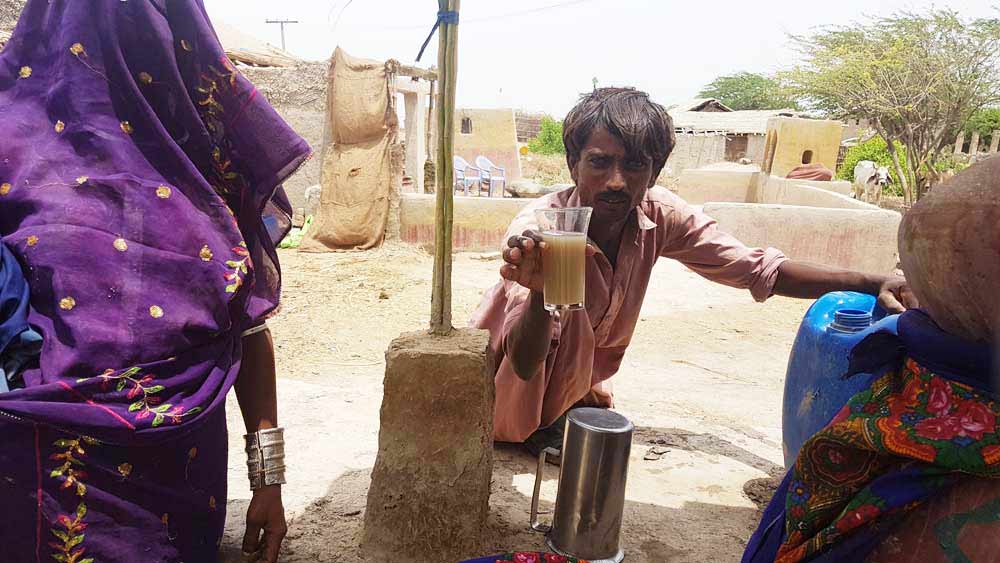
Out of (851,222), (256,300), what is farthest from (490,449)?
(851,222)

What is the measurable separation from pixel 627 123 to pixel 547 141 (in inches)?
1115

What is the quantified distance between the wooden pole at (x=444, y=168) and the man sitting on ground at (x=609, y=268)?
26cm

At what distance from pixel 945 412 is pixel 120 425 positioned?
135 cm

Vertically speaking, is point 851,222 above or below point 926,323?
below

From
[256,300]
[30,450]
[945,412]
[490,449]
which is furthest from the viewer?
[490,449]

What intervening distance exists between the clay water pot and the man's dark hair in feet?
4.18

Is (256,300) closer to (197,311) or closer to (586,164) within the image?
(197,311)

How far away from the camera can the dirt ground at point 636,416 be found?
7.07ft

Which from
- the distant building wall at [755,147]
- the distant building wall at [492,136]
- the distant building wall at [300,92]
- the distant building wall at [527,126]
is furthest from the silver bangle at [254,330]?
the distant building wall at [527,126]

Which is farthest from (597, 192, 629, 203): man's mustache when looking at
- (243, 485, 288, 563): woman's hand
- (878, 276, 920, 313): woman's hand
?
(243, 485, 288, 563): woman's hand

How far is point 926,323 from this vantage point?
1003 mm

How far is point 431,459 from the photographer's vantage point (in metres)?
1.81

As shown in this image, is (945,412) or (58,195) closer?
(945,412)

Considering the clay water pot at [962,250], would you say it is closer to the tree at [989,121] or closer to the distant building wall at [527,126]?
the tree at [989,121]
